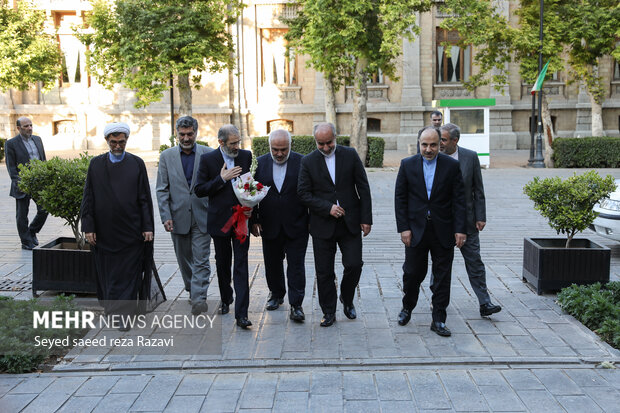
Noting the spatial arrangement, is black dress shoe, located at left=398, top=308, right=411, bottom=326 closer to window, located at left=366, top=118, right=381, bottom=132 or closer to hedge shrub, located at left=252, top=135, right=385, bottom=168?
hedge shrub, located at left=252, top=135, right=385, bottom=168

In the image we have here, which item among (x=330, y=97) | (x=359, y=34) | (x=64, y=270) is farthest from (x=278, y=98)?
(x=64, y=270)

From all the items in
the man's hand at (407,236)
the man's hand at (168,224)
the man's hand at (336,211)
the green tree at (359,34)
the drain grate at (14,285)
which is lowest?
the drain grate at (14,285)

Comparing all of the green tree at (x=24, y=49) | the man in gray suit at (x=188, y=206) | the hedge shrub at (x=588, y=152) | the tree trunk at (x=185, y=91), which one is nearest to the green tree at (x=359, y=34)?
the tree trunk at (x=185, y=91)

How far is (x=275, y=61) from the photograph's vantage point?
3167 cm

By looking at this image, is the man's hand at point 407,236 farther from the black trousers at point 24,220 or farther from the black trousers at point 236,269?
the black trousers at point 24,220

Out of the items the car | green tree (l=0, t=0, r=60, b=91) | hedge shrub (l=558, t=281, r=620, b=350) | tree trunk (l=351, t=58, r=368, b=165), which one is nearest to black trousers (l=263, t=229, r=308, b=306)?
hedge shrub (l=558, t=281, r=620, b=350)

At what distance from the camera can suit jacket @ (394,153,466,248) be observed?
21.3ft

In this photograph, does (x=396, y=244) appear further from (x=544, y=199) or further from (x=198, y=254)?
(x=198, y=254)

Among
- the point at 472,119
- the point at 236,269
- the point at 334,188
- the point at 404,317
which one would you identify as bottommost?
the point at 404,317

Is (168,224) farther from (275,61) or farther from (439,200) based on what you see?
(275,61)

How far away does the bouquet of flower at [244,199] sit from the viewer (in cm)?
655

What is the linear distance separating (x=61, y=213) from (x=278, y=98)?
80.2 feet

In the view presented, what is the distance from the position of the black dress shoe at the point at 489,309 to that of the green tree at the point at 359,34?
14.1 meters

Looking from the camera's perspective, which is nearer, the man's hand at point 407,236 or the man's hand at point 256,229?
the man's hand at point 407,236
